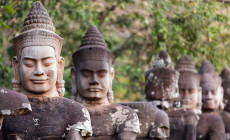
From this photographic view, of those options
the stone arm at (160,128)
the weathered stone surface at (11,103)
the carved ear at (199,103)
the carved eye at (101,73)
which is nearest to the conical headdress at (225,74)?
the carved ear at (199,103)

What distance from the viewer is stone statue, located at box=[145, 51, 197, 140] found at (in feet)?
29.4

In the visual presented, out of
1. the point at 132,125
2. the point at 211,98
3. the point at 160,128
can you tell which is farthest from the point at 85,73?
the point at 211,98

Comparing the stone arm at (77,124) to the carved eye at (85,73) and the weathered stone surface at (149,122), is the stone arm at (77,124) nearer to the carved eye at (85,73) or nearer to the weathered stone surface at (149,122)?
the carved eye at (85,73)

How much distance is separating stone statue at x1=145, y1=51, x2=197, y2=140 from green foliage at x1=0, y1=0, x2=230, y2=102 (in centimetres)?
215

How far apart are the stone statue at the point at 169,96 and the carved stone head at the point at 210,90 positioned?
1.92 m

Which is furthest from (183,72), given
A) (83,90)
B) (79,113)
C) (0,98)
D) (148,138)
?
(0,98)

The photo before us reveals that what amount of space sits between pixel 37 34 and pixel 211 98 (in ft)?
19.4

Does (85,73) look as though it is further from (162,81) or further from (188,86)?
(188,86)

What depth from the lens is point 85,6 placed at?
11141 millimetres

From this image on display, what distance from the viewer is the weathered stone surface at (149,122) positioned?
309 inches

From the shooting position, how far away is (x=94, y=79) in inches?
276

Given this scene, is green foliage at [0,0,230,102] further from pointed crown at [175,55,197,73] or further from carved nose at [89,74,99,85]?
carved nose at [89,74,99,85]

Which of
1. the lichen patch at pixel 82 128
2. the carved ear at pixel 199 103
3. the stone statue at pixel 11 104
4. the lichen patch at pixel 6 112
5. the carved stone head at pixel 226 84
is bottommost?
the lichen patch at pixel 82 128

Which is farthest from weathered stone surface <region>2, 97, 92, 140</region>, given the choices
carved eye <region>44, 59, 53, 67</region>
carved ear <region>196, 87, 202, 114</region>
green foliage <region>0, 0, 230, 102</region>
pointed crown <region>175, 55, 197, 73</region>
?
carved ear <region>196, 87, 202, 114</region>
